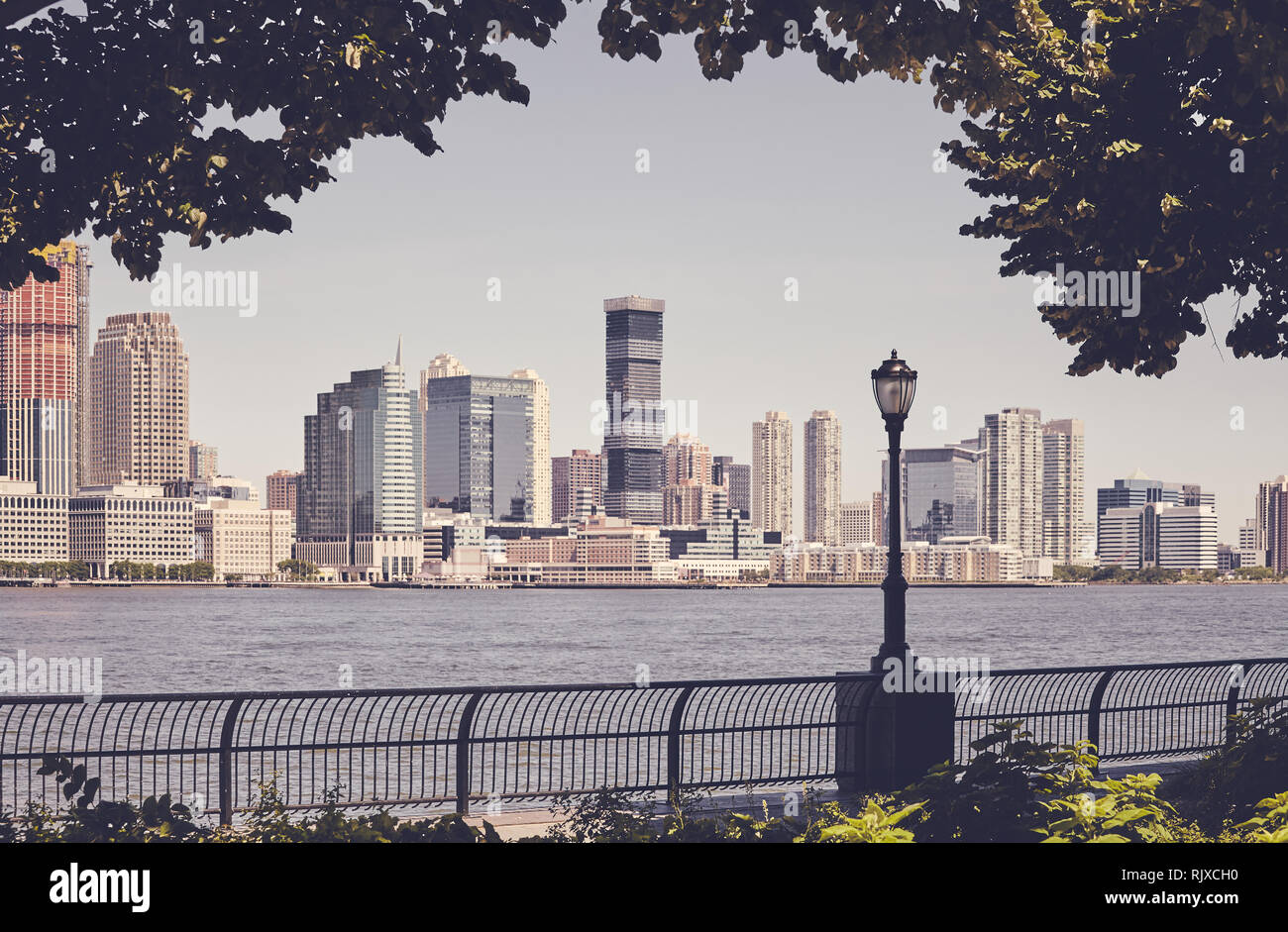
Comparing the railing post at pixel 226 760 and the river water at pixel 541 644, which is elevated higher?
the railing post at pixel 226 760

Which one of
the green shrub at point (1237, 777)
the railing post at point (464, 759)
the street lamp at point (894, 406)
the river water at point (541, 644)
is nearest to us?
the green shrub at point (1237, 777)

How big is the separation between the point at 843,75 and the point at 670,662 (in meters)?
92.4

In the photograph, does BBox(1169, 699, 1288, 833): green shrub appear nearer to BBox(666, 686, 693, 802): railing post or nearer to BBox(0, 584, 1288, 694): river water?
BBox(666, 686, 693, 802): railing post

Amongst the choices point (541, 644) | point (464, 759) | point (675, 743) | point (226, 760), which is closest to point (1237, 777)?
point (675, 743)

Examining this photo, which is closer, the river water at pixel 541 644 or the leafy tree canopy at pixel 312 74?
the leafy tree canopy at pixel 312 74

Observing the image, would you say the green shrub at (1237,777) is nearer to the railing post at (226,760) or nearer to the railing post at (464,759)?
the railing post at (464,759)

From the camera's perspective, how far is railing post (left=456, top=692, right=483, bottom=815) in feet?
48.8

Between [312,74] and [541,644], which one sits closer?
[312,74]

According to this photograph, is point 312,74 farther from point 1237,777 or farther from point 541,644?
point 541,644

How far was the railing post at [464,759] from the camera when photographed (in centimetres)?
1486

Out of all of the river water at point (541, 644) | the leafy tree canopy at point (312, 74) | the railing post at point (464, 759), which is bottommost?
the river water at point (541, 644)

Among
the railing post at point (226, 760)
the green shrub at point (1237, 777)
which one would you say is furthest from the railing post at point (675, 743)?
the green shrub at point (1237, 777)

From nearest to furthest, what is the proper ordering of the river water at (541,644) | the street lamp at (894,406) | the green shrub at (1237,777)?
the green shrub at (1237,777)
the street lamp at (894,406)
the river water at (541,644)

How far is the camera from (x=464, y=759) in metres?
15.2
